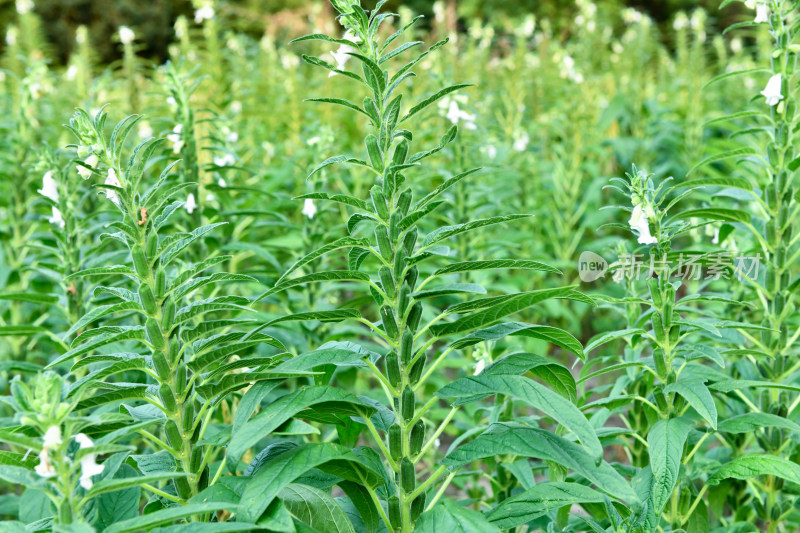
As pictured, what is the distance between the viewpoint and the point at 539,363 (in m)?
1.72

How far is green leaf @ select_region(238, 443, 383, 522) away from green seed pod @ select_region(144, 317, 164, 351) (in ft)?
1.33

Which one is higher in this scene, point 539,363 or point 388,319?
point 388,319

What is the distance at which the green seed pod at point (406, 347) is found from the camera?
1.82 m

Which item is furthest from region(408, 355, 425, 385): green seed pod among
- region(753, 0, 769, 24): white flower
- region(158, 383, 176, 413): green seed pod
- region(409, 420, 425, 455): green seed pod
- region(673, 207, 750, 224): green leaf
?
region(753, 0, 769, 24): white flower

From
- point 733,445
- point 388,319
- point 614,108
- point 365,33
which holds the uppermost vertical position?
point 614,108

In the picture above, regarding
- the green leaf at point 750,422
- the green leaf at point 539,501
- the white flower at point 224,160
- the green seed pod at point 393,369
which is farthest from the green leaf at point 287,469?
the white flower at point 224,160

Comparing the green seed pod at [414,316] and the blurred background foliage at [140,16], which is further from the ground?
the blurred background foliage at [140,16]

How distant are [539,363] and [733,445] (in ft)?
3.87

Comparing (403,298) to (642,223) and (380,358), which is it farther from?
(642,223)

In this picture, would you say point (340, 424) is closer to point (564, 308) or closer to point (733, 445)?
point (733, 445)

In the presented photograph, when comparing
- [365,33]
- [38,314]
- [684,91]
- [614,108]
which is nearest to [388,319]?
[365,33]

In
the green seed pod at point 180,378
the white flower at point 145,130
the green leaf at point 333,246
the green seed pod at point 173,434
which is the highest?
the white flower at point 145,130

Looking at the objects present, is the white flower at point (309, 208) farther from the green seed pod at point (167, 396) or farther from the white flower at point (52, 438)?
the white flower at point (52, 438)

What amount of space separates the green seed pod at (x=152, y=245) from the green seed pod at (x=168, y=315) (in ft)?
0.41
